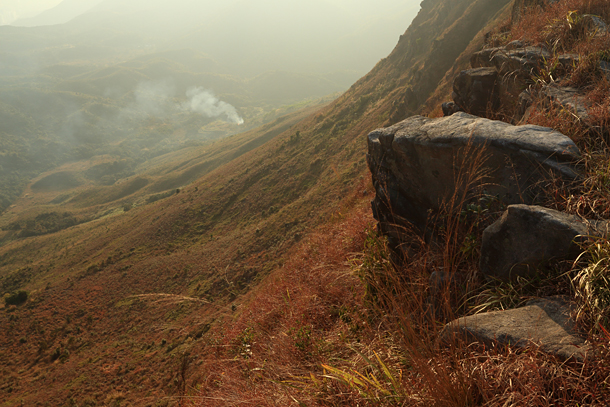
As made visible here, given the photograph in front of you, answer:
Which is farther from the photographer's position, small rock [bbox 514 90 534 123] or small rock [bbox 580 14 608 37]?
small rock [bbox 580 14 608 37]

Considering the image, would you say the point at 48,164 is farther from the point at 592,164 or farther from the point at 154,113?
the point at 592,164

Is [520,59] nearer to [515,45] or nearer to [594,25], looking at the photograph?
[515,45]

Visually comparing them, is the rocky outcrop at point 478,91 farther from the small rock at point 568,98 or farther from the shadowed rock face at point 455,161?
the shadowed rock face at point 455,161

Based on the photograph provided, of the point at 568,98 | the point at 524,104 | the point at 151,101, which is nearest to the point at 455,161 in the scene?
the point at 568,98

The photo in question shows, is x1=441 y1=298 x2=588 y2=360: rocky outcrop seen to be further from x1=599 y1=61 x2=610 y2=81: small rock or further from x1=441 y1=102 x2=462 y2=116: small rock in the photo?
x1=441 y1=102 x2=462 y2=116: small rock

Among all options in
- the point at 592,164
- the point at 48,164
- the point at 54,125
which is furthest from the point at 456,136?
the point at 54,125

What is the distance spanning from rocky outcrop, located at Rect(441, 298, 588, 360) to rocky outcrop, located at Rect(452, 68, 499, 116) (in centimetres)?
476

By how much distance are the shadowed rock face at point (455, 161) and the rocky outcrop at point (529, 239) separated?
0.55 metres

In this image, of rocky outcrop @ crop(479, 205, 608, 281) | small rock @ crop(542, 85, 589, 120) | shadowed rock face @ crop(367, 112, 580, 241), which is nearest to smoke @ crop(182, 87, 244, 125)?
shadowed rock face @ crop(367, 112, 580, 241)

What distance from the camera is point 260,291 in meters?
11.5

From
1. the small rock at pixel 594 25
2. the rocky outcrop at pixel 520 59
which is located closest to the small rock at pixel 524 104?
the rocky outcrop at pixel 520 59

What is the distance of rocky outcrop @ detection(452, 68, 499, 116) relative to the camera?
20.0ft

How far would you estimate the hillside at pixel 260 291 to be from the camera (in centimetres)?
248

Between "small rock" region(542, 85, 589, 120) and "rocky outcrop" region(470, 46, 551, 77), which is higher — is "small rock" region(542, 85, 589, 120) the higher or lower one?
the lower one
